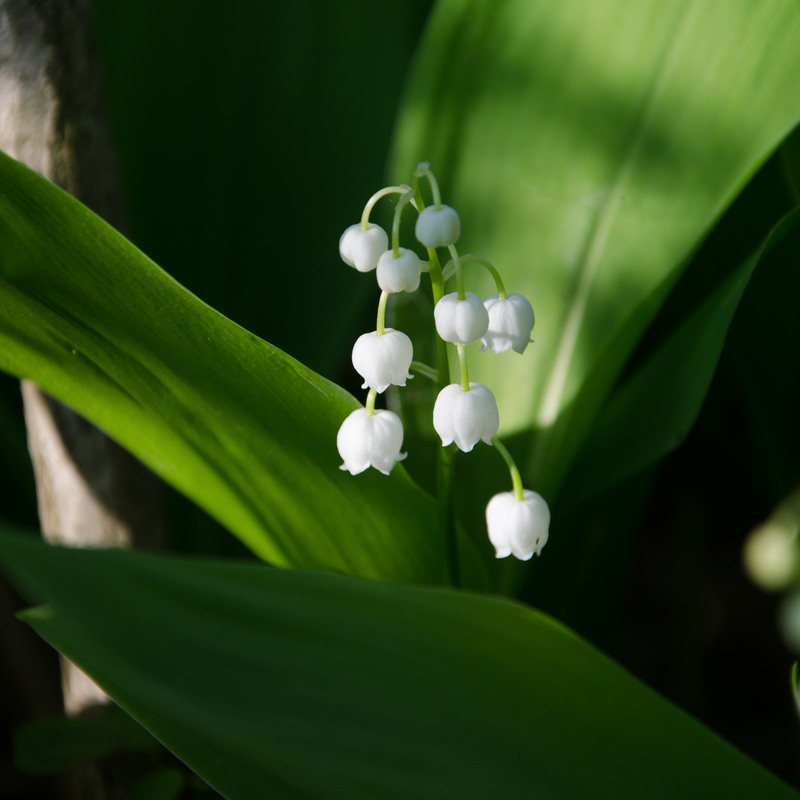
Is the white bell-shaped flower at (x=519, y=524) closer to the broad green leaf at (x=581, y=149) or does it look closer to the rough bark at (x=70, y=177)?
the broad green leaf at (x=581, y=149)

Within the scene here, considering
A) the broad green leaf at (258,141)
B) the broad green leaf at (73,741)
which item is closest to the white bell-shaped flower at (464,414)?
the broad green leaf at (73,741)

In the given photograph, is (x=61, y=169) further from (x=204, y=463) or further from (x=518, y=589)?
(x=518, y=589)

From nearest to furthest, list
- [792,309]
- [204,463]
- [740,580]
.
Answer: [204,463] < [792,309] < [740,580]

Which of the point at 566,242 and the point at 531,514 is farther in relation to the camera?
the point at 566,242

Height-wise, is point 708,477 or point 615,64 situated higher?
point 615,64

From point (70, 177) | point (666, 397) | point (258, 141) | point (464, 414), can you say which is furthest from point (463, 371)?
point (258, 141)

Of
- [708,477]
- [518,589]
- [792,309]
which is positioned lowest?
[518,589]

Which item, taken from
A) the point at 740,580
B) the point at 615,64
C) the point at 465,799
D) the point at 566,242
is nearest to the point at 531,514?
the point at 465,799
